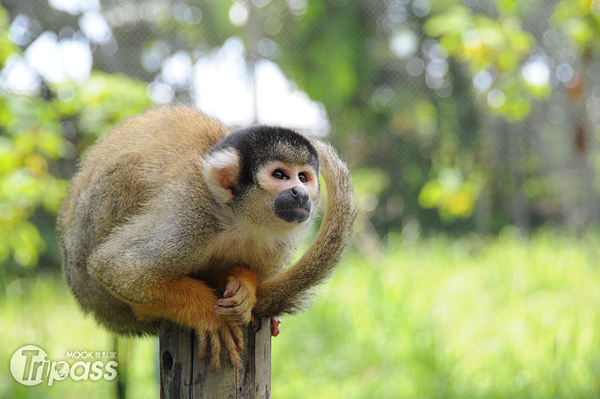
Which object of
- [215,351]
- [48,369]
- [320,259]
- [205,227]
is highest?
[205,227]

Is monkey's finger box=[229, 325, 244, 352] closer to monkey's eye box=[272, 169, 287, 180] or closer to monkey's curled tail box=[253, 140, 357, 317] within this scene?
monkey's curled tail box=[253, 140, 357, 317]

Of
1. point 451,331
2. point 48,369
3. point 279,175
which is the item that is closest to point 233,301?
point 279,175

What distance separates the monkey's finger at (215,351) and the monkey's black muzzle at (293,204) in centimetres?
48

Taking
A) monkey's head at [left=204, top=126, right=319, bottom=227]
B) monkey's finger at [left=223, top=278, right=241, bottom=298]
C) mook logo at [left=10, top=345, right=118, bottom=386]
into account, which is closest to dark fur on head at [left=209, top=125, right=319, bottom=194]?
monkey's head at [left=204, top=126, right=319, bottom=227]

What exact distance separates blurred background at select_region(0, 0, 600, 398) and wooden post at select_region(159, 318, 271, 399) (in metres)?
1.02

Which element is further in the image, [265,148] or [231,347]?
[265,148]

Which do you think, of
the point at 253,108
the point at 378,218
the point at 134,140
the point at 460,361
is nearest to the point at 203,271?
the point at 134,140

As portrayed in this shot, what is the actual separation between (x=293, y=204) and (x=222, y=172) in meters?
0.30

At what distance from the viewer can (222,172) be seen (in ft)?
6.08

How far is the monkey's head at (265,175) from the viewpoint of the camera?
1803 mm

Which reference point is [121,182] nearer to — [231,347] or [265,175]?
[265,175]

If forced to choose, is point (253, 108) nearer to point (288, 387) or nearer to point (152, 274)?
point (288, 387)

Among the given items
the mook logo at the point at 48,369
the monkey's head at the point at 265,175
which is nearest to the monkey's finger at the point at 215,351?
the monkey's head at the point at 265,175

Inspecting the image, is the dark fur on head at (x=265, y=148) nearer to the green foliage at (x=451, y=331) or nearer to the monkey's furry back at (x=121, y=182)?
the monkey's furry back at (x=121, y=182)
